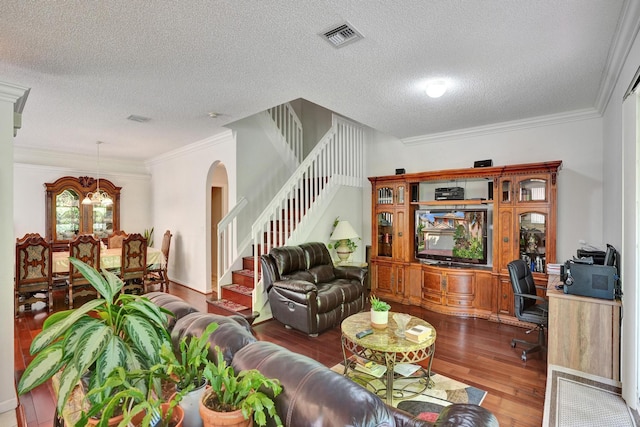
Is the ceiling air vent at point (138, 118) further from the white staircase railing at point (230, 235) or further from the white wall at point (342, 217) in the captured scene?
the white wall at point (342, 217)

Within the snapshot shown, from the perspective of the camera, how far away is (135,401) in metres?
1.14

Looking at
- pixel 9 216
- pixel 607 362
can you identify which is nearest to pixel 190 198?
pixel 9 216

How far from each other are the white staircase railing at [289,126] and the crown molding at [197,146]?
102cm

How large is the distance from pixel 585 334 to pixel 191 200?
588 centimetres

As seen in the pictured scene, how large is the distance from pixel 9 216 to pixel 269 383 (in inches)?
111

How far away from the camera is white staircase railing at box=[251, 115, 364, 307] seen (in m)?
4.73

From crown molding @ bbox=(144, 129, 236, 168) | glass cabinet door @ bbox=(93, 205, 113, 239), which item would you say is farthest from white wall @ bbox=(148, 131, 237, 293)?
glass cabinet door @ bbox=(93, 205, 113, 239)

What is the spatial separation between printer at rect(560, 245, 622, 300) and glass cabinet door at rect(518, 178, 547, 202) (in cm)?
119

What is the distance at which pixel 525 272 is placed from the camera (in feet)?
12.1

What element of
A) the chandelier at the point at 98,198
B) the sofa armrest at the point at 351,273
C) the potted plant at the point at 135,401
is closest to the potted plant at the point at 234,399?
the potted plant at the point at 135,401

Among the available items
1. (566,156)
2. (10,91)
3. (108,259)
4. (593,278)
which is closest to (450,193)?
(566,156)

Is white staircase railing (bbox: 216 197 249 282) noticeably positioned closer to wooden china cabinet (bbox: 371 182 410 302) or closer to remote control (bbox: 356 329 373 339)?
wooden china cabinet (bbox: 371 182 410 302)

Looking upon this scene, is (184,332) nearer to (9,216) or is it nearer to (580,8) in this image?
(9,216)

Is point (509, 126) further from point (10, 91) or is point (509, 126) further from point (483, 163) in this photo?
point (10, 91)
